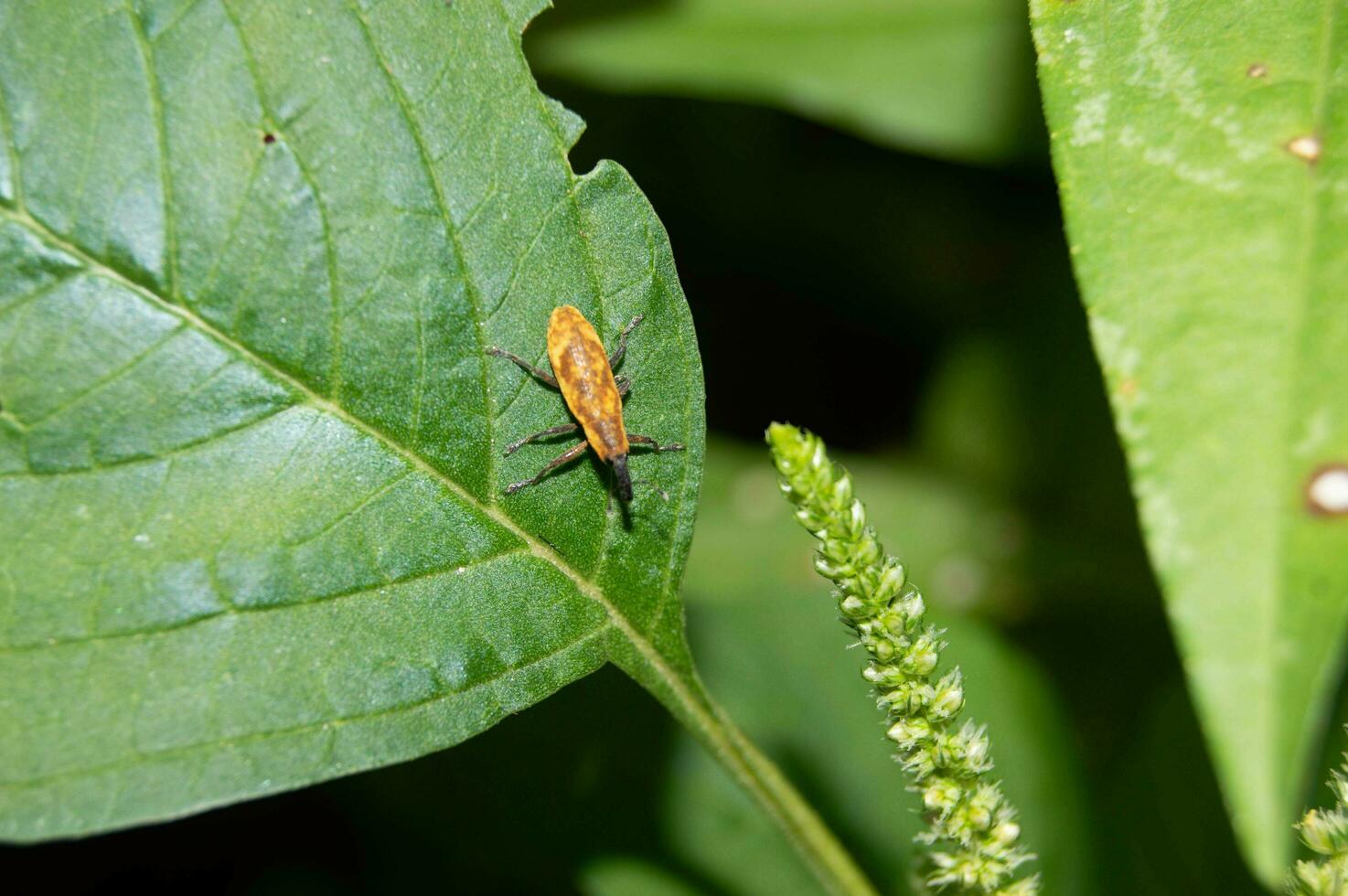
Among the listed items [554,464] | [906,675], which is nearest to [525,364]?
[554,464]

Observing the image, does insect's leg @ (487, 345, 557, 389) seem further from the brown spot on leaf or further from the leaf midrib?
the brown spot on leaf

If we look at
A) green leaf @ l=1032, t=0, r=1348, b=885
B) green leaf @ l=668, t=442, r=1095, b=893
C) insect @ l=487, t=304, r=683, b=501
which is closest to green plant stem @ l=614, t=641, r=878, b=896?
insect @ l=487, t=304, r=683, b=501

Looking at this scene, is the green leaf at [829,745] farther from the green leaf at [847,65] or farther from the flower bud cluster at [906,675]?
the green leaf at [847,65]

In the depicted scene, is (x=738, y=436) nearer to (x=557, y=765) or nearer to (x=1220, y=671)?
(x=557, y=765)

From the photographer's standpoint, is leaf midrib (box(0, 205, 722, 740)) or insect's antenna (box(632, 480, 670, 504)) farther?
insect's antenna (box(632, 480, 670, 504))

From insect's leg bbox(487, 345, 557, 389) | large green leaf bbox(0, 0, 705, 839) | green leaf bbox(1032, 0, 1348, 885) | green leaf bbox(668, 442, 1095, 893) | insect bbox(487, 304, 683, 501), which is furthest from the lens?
green leaf bbox(668, 442, 1095, 893)

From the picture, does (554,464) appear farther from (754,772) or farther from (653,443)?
(754,772)
